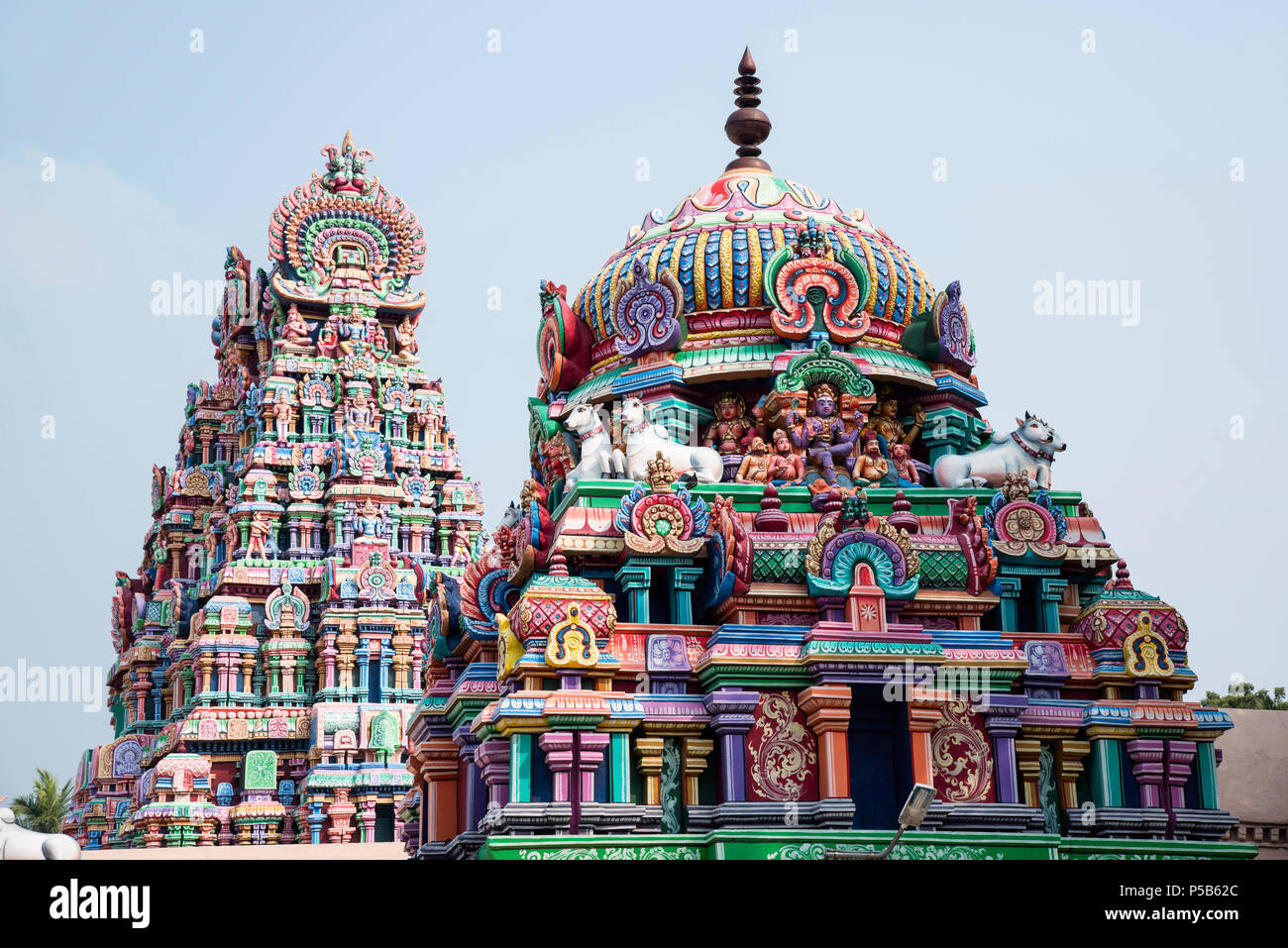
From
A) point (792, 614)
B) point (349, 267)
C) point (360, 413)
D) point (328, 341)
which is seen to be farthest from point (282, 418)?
point (792, 614)

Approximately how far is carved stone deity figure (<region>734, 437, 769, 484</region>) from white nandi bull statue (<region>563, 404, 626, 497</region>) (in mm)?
1490

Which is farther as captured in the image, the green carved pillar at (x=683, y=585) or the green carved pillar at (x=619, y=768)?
the green carved pillar at (x=683, y=585)

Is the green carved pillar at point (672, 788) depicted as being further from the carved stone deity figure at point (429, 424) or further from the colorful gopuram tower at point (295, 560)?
the carved stone deity figure at point (429, 424)

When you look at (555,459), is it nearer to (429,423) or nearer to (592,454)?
(592,454)

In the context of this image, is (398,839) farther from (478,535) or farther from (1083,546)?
(1083,546)

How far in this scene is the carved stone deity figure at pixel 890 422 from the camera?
23.2 meters

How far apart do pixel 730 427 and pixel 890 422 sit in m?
2.20

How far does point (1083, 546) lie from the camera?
22062 millimetres

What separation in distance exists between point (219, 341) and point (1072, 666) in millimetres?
41130

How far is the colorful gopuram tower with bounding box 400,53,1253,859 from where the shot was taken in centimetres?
1966

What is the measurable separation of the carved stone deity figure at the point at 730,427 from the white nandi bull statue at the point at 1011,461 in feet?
8.35

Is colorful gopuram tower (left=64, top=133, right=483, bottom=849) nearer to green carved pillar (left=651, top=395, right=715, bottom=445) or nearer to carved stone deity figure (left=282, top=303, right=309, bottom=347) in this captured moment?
carved stone deity figure (left=282, top=303, right=309, bottom=347)

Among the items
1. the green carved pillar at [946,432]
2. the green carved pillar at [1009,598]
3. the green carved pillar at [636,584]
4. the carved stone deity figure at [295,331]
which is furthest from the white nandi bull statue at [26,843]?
the carved stone deity figure at [295,331]
